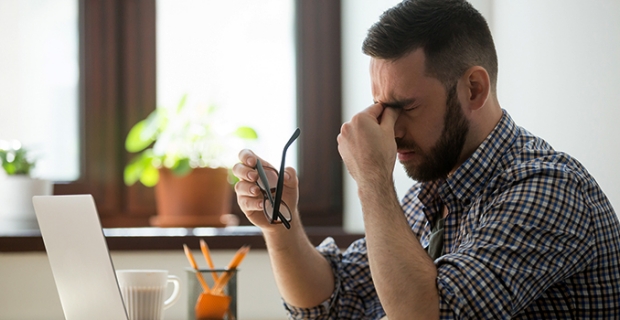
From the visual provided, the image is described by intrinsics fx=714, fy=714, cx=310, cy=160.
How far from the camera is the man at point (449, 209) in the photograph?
1.08 metres

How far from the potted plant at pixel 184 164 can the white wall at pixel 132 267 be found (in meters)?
0.23

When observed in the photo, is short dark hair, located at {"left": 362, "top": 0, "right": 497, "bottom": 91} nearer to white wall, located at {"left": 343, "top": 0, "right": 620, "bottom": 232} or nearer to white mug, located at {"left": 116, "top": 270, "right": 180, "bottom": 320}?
white wall, located at {"left": 343, "top": 0, "right": 620, "bottom": 232}

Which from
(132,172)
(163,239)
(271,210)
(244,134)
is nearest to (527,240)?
(271,210)

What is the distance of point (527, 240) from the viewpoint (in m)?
1.09

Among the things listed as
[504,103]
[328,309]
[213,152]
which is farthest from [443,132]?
[213,152]

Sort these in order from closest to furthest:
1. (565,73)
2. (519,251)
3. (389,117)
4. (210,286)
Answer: (519,251) < (389,117) < (565,73) < (210,286)

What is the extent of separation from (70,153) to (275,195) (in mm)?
1305

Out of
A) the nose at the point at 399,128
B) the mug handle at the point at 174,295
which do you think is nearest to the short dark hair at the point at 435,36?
the nose at the point at 399,128

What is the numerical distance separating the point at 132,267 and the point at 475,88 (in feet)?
3.93

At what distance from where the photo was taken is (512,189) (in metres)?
1.16

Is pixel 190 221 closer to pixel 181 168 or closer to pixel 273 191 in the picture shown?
pixel 181 168

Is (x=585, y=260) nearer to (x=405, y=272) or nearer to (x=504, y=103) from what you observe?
(x=405, y=272)

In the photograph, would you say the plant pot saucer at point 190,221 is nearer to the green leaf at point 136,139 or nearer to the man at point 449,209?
the green leaf at point 136,139

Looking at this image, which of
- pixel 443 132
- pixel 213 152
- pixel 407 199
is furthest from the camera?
pixel 213 152
